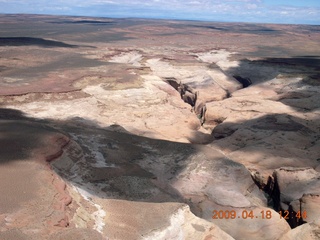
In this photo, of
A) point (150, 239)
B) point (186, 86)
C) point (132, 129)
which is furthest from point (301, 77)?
point (150, 239)

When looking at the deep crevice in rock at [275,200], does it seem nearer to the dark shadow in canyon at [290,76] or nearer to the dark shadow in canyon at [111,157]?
the dark shadow in canyon at [111,157]

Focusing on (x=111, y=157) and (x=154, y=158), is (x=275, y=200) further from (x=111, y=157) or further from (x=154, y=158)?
(x=111, y=157)

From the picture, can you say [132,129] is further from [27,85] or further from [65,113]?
[27,85]
